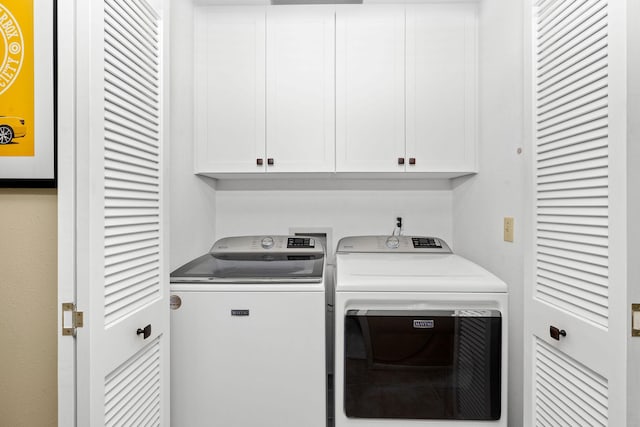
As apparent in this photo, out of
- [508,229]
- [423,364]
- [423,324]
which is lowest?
[423,364]

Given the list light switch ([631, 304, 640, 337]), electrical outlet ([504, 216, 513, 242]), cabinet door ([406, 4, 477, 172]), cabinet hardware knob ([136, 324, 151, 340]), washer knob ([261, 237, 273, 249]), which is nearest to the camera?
light switch ([631, 304, 640, 337])

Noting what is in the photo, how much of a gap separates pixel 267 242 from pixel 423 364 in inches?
44.4

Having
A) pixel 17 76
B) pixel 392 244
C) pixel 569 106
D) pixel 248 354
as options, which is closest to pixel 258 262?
pixel 248 354

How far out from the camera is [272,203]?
239cm

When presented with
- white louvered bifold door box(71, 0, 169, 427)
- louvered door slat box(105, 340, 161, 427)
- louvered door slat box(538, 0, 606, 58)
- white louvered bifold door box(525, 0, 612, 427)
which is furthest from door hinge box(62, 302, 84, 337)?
louvered door slat box(538, 0, 606, 58)

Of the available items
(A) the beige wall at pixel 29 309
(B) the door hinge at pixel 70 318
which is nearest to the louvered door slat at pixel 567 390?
(B) the door hinge at pixel 70 318

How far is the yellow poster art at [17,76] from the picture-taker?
101cm

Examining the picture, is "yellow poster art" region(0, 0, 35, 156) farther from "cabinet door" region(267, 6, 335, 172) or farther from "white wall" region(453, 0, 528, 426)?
"white wall" region(453, 0, 528, 426)

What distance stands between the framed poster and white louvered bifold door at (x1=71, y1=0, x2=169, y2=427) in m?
0.13

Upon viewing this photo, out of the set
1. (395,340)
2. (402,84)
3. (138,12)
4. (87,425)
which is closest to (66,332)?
(87,425)

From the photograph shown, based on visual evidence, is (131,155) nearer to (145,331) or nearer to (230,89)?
(145,331)

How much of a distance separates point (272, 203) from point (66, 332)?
152 cm

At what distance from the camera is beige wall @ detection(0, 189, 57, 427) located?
1042mm

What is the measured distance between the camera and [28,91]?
101 centimetres
